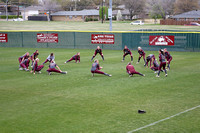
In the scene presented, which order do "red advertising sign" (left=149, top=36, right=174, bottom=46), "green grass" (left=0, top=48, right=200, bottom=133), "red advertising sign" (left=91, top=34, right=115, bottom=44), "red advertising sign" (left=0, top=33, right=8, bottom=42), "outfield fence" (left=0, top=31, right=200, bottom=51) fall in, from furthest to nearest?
"red advertising sign" (left=0, top=33, right=8, bottom=42), "red advertising sign" (left=91, top=34, right=115, bottom=44), "red advertising sign" (left=149, top=36, right=174, bottom=46), "outfield fence" (left=0, top=31, right=200, bottom=51), "green grass" (left=0, top=48, right=200, bottom=133)

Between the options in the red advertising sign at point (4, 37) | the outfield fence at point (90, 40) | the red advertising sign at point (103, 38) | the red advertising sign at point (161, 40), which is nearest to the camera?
the outfield fence at point (90, 40)

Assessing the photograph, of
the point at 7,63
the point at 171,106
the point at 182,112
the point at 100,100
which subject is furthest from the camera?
the point at 7,63

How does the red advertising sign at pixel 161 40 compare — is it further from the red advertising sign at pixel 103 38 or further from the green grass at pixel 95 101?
the green grass at pixel 95 101

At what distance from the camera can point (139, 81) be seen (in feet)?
58.3

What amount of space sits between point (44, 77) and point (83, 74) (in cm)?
278

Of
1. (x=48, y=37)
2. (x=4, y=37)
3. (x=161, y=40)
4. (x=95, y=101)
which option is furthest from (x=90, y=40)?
(x=95, y=101)

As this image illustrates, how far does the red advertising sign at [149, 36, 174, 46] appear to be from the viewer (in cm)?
3469

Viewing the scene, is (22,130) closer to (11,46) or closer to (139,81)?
(139,81)

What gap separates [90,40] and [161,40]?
9.62 metres

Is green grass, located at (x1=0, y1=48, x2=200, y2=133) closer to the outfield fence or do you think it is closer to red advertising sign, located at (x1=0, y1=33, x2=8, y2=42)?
the outfield fence

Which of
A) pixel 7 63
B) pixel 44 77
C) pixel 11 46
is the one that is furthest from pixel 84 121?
pixel 11 46

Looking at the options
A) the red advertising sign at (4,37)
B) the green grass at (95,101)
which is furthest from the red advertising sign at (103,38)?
the green grass at (95,101)

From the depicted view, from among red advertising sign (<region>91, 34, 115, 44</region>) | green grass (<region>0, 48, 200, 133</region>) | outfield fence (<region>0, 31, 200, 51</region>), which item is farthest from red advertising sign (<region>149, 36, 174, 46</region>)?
green grass (<region>0, 48, 200, 133</region>)

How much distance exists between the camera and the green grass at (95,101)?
406 inches
